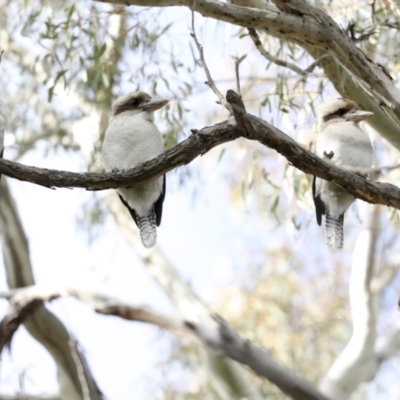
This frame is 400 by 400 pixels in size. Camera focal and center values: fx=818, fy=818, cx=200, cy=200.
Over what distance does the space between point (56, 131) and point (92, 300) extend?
3359mm

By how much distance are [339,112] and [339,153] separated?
0.33m

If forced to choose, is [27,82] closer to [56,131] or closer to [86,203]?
[56,131]

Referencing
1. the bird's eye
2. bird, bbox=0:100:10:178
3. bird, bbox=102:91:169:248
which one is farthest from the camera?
the bird's eye

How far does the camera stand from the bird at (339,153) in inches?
142

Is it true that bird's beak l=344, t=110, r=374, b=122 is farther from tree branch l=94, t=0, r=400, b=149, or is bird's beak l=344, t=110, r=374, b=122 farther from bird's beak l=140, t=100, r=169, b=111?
bird's beak l=140, t=100, r=169, b=111

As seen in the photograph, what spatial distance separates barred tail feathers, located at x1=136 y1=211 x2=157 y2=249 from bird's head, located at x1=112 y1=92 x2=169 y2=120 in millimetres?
456

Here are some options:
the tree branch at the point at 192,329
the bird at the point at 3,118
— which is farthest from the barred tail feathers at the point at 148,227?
the bird at the point at 3,118

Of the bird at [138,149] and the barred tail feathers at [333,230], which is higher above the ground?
the bird at [138,149]

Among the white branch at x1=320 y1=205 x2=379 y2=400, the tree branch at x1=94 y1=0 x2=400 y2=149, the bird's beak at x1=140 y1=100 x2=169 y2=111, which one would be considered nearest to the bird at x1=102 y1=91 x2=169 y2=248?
the bird's beak at x1=140 y1=100 x2=169 y2=111

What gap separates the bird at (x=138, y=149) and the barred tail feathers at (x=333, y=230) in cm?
76

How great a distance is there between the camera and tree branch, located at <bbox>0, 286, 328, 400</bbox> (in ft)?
6.39

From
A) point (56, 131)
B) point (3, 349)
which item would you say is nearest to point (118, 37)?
point (56, 131)

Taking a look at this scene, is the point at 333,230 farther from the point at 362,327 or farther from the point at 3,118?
the point at 362,327

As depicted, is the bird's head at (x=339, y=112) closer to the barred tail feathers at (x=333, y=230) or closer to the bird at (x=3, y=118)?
the barred tail feathers at (x=333, y=230)
